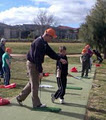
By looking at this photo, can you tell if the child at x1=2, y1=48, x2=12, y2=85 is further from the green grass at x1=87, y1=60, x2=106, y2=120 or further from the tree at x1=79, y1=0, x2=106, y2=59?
the tree at x1=79, y1=0, x2=106, y2=59

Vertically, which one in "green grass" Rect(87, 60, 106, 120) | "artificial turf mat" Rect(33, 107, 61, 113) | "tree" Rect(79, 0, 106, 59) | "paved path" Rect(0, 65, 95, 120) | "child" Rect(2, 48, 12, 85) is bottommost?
"green grass" Rect(87, 60, 106, 120)

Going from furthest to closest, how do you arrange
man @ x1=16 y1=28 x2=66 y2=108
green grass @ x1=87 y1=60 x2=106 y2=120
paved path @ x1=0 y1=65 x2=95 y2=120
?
1. green grass @ x1=87 y1=60 x2=106 y2=120
2. man @ x1=16 y1=28 x2=66 y2=108
3. paved path @ x1=0 y1=65 x2=95 y2=120

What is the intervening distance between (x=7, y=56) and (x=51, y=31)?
147 inches

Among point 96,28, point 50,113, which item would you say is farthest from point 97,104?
point 96,28

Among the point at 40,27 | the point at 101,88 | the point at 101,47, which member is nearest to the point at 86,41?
the point at 101,47

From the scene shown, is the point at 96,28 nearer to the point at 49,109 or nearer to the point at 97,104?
the point at 97,104

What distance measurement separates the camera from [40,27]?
79.9 m

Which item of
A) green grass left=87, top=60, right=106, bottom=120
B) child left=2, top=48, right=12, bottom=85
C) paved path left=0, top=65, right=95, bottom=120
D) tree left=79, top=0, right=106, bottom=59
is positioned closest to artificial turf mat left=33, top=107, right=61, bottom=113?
paved path left=0, top=65, right=95, bottom=120

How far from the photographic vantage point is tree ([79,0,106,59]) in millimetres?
26516

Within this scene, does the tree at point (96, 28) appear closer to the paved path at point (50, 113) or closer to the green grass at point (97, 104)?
the green grass at point (97, 104)

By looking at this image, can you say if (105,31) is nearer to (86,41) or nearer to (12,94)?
(86,41)

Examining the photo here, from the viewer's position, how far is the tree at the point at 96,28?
87.0ft

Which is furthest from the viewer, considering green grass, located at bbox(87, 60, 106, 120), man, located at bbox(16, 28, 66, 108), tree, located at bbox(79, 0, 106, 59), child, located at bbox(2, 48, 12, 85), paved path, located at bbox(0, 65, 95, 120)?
tree, located at bbox(79, 0, 106, 59)

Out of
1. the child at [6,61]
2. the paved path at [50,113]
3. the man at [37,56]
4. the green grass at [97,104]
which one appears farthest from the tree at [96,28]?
the man at [37,56]
